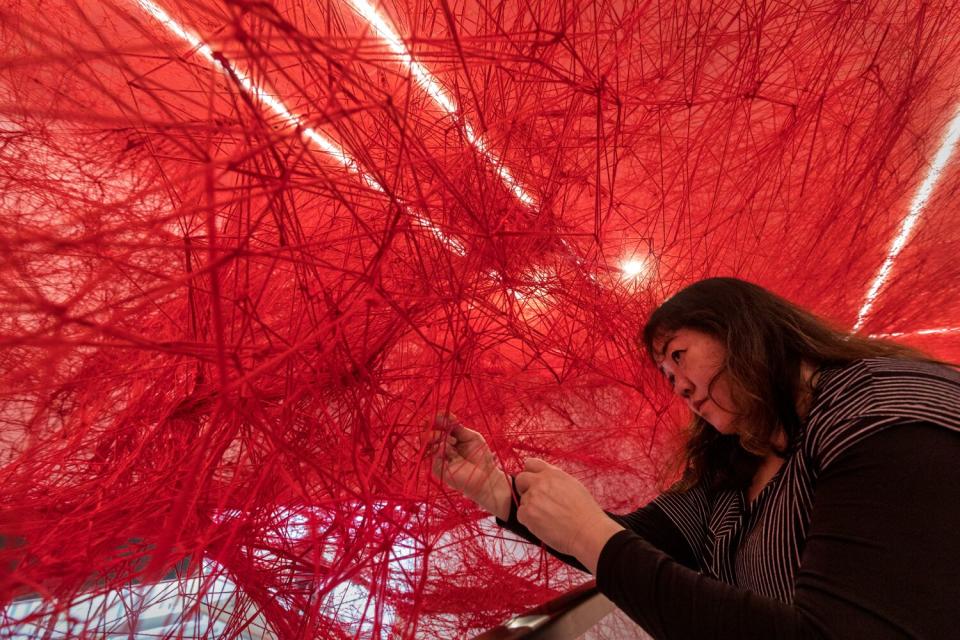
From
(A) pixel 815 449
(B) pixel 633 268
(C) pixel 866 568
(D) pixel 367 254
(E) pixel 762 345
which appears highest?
(B) pixel 633 268

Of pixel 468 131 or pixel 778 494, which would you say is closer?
pixel 778 494

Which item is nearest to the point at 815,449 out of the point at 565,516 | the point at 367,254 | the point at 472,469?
the point at 565,516

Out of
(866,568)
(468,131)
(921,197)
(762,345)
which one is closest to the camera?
→ (866,568)

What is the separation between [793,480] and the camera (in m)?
0.56

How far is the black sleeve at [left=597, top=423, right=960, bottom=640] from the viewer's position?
14.9 inches

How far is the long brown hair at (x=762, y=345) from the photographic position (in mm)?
616

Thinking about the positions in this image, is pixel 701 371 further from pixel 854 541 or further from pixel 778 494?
pixel 854 541

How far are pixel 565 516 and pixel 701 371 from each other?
0.27 m

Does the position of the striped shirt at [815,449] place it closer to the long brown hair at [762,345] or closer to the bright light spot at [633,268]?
the long brown hair at [762,345]

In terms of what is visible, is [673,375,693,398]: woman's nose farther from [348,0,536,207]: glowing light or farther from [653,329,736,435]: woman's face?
[348,0,536,207]: glowing light

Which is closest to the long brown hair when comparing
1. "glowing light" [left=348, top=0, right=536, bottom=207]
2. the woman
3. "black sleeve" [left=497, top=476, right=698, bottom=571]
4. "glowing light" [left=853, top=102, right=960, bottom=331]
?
the woman

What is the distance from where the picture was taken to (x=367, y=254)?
69 centimetres

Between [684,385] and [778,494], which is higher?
[684,385]

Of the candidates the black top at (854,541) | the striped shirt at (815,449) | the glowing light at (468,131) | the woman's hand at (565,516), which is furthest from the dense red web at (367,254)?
the striped shirt at (815,449)
